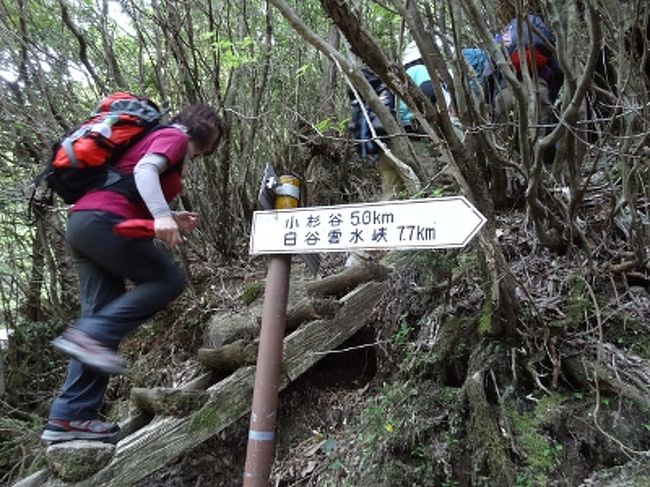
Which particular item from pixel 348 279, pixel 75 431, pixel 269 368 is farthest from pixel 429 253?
pixel 75 431

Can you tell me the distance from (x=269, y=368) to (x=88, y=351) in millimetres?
798

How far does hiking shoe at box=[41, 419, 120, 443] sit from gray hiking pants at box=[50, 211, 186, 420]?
28 mm

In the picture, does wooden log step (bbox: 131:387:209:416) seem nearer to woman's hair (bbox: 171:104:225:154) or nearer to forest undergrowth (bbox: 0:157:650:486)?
forest undergrowth (bbox: 0:157:650:486)

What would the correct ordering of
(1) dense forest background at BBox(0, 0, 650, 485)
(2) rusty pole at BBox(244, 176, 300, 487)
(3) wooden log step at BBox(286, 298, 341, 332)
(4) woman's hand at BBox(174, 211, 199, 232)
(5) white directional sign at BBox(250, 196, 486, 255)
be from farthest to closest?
(3) wooden log step at BBox(286, 298, 341, 332) < (4) woman's hand at BBox(174, 211, 199, 232) < (1) dense forest background at BBox(0, 0, 650, 485) < (2) rusty pole at BBox(244, 176, 300, 487) < (5) white directional sign at BBox(250, 196, 486, 255)

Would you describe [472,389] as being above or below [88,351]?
below

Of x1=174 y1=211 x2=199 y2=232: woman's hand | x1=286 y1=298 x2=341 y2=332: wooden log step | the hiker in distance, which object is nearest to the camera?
the hiker in distance

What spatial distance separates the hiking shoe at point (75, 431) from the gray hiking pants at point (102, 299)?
3cm

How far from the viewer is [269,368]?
253 cm

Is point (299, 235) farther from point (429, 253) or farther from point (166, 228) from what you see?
point (429, 253)

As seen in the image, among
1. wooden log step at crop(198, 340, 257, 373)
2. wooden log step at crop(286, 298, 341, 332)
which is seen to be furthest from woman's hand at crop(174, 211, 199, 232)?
wooden log step at crop(286, 298, 341, 332)

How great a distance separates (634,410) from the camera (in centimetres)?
267

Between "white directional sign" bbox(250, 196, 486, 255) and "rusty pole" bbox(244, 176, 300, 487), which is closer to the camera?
"white directional sign" bbox(250, 196, 486, 255)

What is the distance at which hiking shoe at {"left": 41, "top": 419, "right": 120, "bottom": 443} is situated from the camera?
8.43 feet

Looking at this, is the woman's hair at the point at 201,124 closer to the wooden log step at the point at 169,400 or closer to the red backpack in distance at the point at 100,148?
the red backpack in distance at the point at 100,148
